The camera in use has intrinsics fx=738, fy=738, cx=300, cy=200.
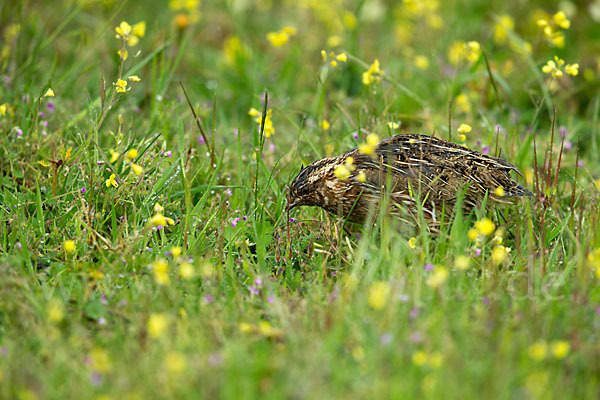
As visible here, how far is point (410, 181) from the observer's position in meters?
4.95

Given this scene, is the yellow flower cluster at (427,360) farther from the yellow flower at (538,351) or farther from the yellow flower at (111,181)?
the yellow flower at (111,181)

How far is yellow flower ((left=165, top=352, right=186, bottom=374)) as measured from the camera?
2939mm

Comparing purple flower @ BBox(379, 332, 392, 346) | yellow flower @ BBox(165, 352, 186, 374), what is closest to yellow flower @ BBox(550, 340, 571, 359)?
purple flower @ BBox(379, 332, 392, 346)

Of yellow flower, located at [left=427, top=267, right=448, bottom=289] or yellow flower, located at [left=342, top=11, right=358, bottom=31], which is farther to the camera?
yellow flower, located at [left=342, top=11, right=358, bottom=31]

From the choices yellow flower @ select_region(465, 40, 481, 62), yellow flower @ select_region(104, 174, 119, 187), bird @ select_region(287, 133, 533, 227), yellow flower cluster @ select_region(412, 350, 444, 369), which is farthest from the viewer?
yellow flower @ select_region(465, 40, 481, 62)

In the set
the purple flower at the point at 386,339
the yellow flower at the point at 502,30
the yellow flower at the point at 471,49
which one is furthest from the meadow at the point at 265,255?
the yellow flower at the point at 502,30

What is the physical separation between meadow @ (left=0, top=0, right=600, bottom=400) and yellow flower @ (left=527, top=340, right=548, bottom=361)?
0.03 meters

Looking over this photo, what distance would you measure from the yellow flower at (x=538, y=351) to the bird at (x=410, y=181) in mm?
1727

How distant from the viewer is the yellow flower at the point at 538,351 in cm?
318

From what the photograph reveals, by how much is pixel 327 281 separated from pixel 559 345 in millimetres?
1512

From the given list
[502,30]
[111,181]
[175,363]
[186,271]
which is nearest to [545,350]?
[175,363]

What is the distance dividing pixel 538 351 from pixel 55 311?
2.17 metres

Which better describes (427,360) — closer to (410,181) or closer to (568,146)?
(410,181)

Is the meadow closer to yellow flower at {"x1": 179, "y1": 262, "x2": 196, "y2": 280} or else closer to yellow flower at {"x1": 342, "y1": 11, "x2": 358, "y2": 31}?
yellow flower at {"x1": 179, "y1": 262, "x2": 196, "y2": 280}
